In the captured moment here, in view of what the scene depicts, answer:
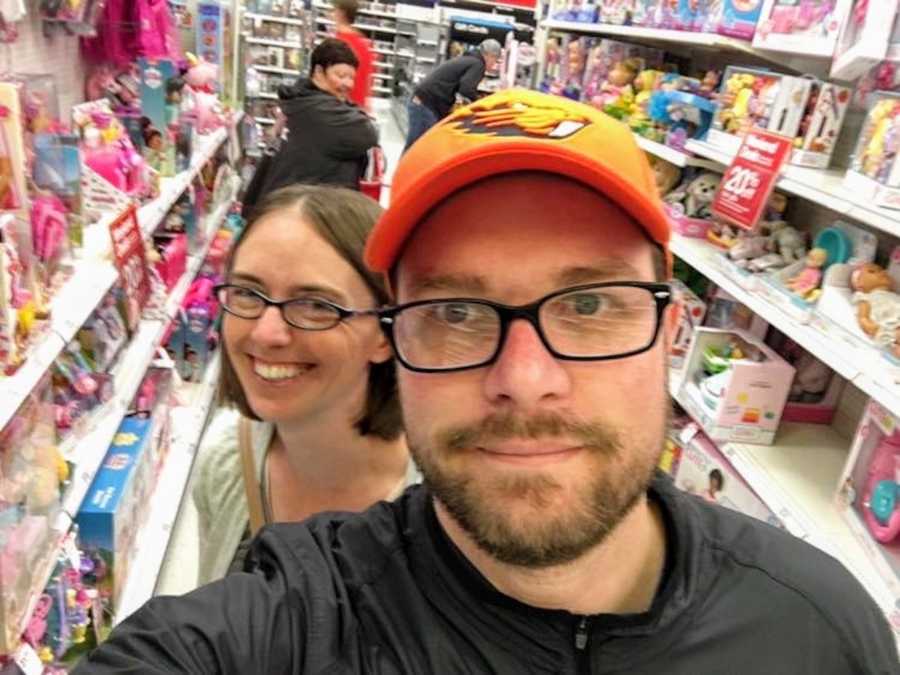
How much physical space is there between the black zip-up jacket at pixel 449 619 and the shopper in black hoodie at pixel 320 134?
339 cm

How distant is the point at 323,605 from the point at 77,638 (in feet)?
5.11

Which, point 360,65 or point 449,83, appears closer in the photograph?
point 360,65

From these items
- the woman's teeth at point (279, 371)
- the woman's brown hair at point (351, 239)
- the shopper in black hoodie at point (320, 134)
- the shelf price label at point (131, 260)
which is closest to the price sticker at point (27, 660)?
the woman's brown hair at point (351, 239)

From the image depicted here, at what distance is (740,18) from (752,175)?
0.58m

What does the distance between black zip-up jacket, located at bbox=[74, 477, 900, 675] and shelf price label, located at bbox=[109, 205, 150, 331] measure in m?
1.39

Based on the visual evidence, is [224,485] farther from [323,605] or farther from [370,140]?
[370,140]

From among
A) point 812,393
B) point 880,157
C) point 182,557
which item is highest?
point 880,157

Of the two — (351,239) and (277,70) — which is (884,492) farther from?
(277,70)

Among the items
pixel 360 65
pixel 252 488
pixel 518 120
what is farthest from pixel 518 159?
pixel 360 65

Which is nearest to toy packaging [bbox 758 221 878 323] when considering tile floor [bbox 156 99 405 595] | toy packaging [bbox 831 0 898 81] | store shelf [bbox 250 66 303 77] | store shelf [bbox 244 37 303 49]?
toy packaging [bbox 831 0 898 81]

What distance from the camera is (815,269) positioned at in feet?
7.63

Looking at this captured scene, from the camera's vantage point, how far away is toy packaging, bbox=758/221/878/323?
2199mm

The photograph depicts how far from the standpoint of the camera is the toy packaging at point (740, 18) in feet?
8.41

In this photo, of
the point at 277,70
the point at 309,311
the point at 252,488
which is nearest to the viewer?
the point at 309,311
